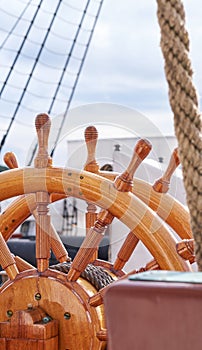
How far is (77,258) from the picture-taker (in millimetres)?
1213

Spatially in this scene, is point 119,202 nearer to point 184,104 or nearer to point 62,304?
point 62,304

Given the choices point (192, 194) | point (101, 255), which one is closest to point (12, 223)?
point (192, 194)

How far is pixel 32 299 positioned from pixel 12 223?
0.28 meters

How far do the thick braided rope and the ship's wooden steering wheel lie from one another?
58 centimetres

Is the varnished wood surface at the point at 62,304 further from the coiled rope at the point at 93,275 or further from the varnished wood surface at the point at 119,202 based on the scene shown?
the varnished wood surface at the point at 119,202

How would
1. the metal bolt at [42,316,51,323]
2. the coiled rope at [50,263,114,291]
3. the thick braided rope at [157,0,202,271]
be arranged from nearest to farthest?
1. the thick braided rope at [157,0,202,271]
2. the metal bolt at [42,316,51,323]
3. the coiled rope at [50,263,114,291]

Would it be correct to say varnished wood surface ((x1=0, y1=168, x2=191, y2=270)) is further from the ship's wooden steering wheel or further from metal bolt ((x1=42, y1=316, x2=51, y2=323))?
metal bolt ((x1=42, y1=316, x2=51, y2=323))

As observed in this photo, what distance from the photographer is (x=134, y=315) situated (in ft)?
1.56

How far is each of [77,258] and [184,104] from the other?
2.32 feet

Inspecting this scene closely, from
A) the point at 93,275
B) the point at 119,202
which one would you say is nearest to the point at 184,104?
the point at 119,202

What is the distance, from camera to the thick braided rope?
54cm

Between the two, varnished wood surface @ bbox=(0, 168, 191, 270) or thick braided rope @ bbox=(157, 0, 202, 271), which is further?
varnished wood surface @ bbox=(0, 168, 191, 270)

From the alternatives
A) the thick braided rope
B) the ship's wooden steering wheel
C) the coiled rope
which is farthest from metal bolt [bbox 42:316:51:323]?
the thick braided rope

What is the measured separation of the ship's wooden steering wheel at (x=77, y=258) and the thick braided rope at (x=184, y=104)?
22.8 inches
